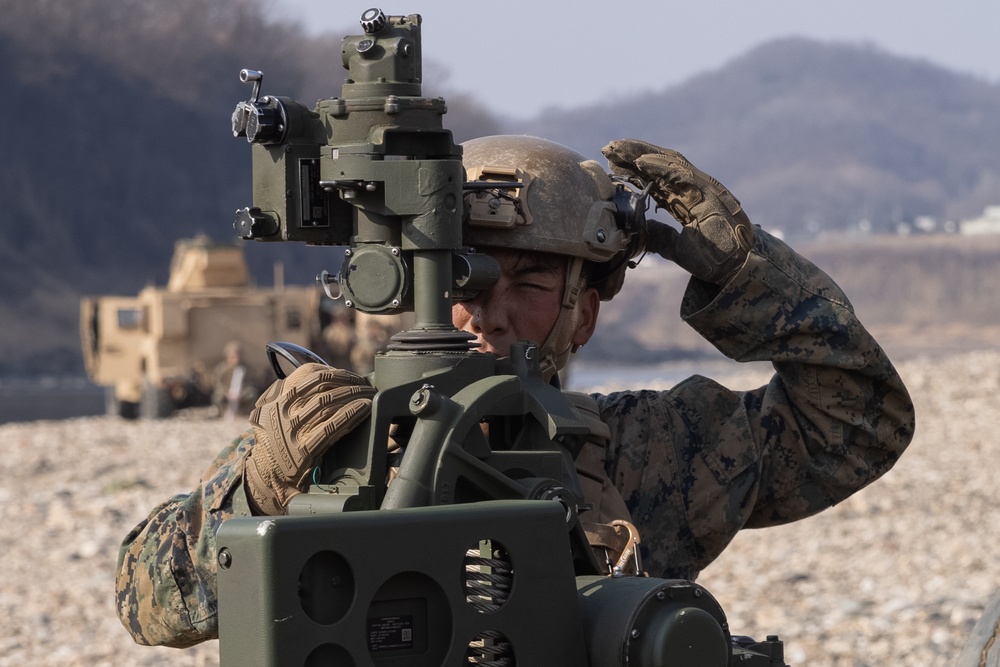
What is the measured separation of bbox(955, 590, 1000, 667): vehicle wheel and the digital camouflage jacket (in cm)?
40

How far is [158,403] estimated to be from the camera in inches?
932

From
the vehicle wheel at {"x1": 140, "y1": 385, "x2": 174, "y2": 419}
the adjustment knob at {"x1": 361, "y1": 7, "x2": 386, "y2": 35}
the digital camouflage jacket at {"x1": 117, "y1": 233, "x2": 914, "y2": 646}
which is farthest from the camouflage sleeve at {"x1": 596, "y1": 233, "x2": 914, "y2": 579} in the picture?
the vehicle wheel at {"x1": 140, "y1": 385, "x2": 174, "y2": 419}

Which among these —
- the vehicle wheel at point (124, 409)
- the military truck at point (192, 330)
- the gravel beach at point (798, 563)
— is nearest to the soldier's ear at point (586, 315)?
the gravel beach at point (798, 563)

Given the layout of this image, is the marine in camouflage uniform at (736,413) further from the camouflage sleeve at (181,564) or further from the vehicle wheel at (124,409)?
the vehicle wheel at (124,409)

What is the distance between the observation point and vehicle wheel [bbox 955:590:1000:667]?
3158 millimetres

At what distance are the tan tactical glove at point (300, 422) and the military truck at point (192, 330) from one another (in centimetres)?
2054

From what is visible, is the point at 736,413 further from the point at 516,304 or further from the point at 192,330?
the point at 192,330

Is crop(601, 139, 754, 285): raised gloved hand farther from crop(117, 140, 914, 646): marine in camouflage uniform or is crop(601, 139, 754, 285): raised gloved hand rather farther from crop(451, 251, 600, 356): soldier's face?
crop(451, 251, 600, 356): soldier's face

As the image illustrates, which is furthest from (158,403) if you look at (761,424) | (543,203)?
(543,203)

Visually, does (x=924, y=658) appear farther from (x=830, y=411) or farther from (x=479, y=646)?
(x=479, y=646)

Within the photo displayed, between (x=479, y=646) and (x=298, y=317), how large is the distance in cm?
2198

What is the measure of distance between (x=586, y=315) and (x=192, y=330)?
68.3 feet

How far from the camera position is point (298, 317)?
24.0 metres

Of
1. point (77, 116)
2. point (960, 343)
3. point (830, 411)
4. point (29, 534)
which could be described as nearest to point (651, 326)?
point (960, 343)
